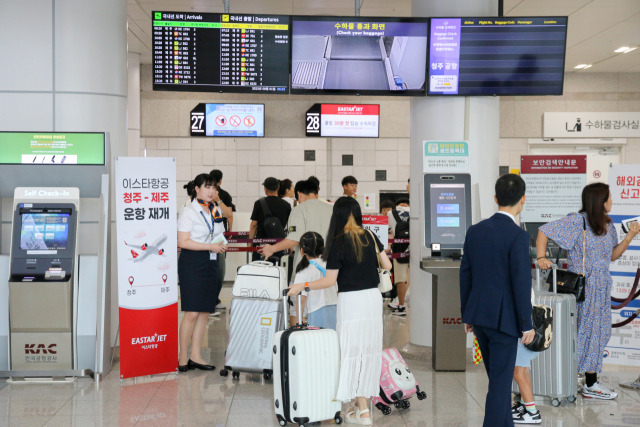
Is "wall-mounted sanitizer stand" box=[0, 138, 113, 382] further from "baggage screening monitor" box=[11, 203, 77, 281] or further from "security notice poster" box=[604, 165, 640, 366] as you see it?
"security notice poster" box=[604, 165, 640, 366]

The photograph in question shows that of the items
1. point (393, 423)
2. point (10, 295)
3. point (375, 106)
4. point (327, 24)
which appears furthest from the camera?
point (375, 106)

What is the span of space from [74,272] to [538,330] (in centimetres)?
349

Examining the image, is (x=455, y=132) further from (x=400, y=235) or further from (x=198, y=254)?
(x=400, y=235)

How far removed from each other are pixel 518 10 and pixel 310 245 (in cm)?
518

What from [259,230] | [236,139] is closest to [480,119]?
[259,230]

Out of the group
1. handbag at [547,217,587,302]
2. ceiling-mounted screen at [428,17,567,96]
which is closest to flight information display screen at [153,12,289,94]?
ceiling-mounted screen at [428,17,567,96]

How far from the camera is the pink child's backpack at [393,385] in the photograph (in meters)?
4.80

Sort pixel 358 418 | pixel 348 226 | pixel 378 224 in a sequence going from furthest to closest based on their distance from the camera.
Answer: pixel 378 224
pixel 358 418
pixel 348 226

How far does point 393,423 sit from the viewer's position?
464cm

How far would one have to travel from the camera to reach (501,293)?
367 centimetres

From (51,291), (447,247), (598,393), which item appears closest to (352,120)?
(447,247)

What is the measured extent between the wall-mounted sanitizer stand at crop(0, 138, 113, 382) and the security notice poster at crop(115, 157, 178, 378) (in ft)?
0.67

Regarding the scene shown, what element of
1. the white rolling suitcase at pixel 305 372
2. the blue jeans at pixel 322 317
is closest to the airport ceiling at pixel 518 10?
the blue jeans at pixel 322 317

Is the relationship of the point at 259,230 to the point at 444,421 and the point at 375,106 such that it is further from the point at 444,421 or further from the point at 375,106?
the point at 375,106
